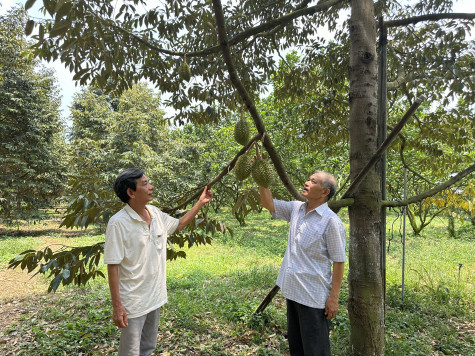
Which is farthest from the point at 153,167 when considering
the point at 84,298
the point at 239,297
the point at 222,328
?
the point at 222,328

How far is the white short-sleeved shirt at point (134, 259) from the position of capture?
5.94ft

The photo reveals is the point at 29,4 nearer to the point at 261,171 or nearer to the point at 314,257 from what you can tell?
the point at 261,171

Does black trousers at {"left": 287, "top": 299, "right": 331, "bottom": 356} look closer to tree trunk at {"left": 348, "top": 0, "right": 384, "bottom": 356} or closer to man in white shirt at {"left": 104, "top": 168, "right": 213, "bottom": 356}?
tree trunk at {"left": 348, "top": 0, "right": 384, "bottom": 356}

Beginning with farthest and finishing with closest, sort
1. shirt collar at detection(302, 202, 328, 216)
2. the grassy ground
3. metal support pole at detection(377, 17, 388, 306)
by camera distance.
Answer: the grassy ground → metal support pole at detection(377, 17, 388, 306) → shirt collar at detection(302, 202, 328, 216)

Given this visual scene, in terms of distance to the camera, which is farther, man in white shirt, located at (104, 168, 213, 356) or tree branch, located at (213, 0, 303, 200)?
man in white shirt, located at (104, 168, 213, 356)

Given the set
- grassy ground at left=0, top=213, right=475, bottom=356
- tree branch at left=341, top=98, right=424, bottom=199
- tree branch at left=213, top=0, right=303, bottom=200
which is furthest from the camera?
grassy ground at left=0, top=213, right=475, bottom=356

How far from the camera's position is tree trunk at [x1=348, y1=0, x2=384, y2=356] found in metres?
2.23

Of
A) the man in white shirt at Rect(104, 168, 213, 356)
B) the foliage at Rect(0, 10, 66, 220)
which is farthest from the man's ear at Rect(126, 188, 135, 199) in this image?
the foliage at Rect(0, 10, 66, 220)

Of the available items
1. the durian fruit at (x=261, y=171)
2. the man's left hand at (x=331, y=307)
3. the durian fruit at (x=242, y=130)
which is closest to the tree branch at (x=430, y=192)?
the man's left hand at (x=331, y=307)

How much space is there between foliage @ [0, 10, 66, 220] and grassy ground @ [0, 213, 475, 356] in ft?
25.4

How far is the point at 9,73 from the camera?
11.0 metres

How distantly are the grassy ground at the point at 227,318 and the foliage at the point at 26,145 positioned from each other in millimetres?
7729

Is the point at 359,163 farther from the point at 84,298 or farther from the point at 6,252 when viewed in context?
the point at 6,252

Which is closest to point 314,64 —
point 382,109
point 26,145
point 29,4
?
point 382,109
